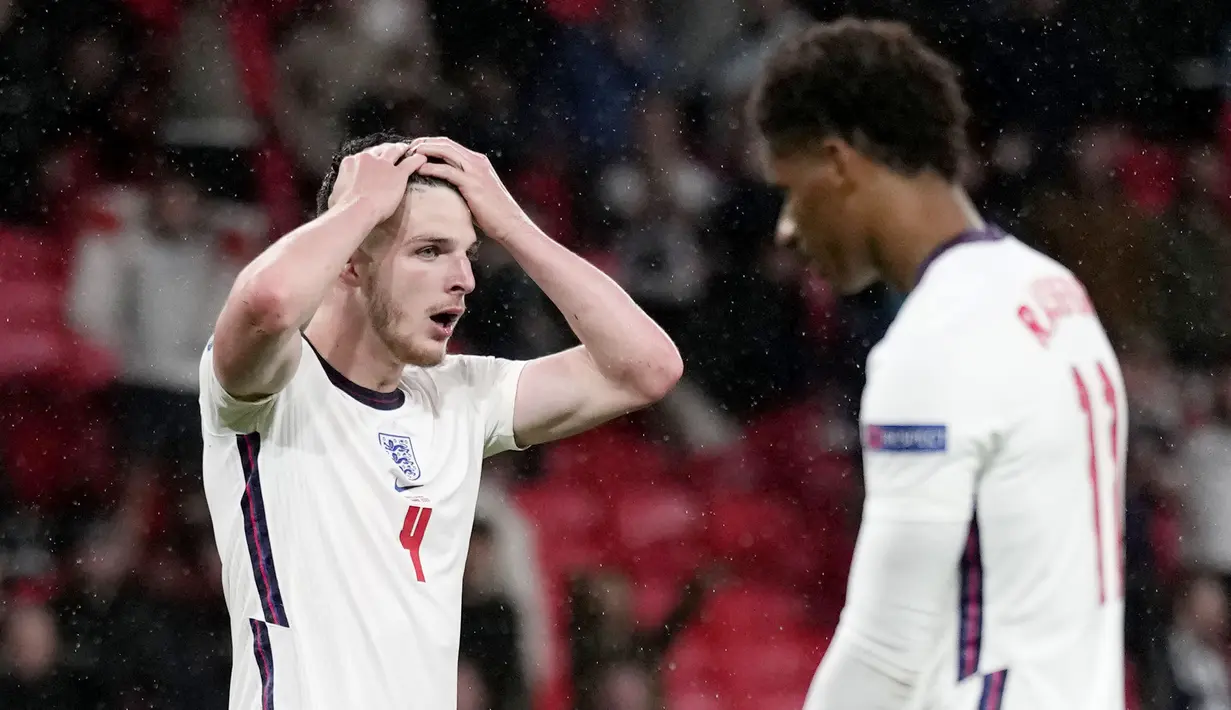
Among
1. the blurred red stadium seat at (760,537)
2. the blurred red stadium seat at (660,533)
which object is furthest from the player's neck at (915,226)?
the blurred red stadium seat at (760,537)

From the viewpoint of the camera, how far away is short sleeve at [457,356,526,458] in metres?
2.97

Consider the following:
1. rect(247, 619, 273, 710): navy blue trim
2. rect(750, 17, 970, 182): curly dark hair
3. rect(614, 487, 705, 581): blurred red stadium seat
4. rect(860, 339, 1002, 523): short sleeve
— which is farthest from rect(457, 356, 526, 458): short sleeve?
rect(614, 487, 705, 581): blurred red stadium seat

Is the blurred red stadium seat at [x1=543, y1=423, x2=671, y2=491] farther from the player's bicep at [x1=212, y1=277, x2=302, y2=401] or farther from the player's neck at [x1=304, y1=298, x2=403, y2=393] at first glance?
the player's bicep at [x1=212, y1=277, x2=302, y2=401]

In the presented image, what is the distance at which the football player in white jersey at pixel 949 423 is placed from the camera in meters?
1.69

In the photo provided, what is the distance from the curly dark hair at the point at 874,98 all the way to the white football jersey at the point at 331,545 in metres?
1.14

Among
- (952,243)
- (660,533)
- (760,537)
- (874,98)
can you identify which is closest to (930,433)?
(952,243)

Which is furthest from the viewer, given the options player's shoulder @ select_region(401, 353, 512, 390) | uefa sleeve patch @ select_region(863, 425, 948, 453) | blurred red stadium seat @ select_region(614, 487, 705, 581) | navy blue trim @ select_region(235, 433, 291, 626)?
blurred red stadium seat @ select_region(614, 487, 705, 581)

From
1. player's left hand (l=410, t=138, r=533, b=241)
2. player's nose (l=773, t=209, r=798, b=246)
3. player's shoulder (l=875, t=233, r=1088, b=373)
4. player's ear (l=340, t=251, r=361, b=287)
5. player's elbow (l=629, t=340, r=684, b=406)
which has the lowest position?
player's shoulder (l=875, t=233, r=1088, b=373)

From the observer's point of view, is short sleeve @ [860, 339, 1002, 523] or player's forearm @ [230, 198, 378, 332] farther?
player's forearm @ [230, 198, 378, 332]

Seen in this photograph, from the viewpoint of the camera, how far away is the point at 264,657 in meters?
2.55

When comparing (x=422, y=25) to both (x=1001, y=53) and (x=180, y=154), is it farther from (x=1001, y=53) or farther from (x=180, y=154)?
(x=1001, y=53)

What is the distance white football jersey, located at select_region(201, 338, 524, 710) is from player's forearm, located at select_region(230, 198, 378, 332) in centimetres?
17

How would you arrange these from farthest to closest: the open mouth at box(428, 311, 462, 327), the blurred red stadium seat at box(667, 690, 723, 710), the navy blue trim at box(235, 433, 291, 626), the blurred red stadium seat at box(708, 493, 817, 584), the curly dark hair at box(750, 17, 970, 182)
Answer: the blurred red stadium seat at box(708, 493, 817, 584) → the blurred red stadium seat at box(667, 690, 723, 710) → the open mouth at box(428, 311, 462, 327) → the navy blue trim at box(235, 433, 291, 626) → the curly dark hair at box(750, 17, 970, 182)

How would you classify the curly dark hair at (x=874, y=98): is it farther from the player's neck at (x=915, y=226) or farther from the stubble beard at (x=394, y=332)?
the stubble beard at (x=394, y=332)
